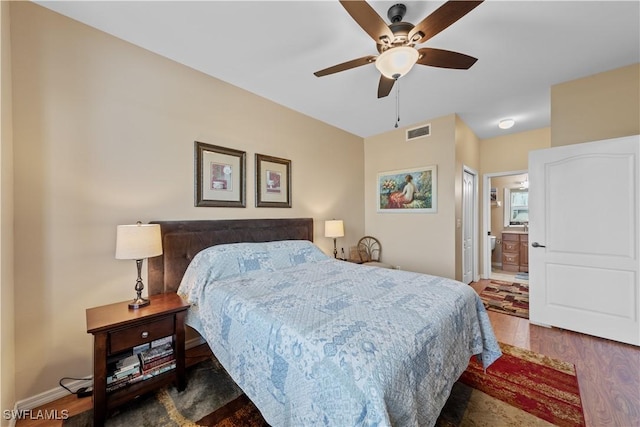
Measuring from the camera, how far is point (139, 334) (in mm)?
1618

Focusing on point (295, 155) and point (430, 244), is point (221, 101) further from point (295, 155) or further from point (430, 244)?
point (430, 244)

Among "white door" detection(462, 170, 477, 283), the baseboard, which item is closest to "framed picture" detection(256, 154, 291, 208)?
the baseboard

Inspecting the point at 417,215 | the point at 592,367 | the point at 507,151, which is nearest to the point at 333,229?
the point at 417,215

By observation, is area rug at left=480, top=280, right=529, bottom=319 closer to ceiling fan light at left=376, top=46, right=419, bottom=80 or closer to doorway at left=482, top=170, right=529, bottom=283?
doorway at left=482, top=170, right=529, bottom=283

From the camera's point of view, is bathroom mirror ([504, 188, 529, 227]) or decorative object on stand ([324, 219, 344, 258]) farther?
bathroom mirror ([504, 188, 529, 227])

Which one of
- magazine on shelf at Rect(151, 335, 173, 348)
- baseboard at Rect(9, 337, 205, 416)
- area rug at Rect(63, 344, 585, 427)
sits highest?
magazine on shelf at Rect(151, 335, 173, 348)

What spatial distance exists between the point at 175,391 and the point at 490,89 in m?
4.17

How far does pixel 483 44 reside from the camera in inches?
80.3

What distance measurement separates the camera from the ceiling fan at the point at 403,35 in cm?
133

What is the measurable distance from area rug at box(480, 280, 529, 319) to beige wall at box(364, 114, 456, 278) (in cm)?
77

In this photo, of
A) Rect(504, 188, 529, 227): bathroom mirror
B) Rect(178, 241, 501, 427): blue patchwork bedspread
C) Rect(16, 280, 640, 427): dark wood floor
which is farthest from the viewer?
Rect(504, 188, 529, 227): bathroom mirror

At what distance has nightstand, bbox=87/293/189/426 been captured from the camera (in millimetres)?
1453

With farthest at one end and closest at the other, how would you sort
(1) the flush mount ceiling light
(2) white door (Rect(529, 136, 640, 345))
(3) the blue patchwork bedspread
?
(1) the flush mount ceiling light, (2) white door (Rect(529, 136, 640, 345)), (3) the blue patchwork bedspread

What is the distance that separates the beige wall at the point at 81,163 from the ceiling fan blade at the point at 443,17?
201 cm
